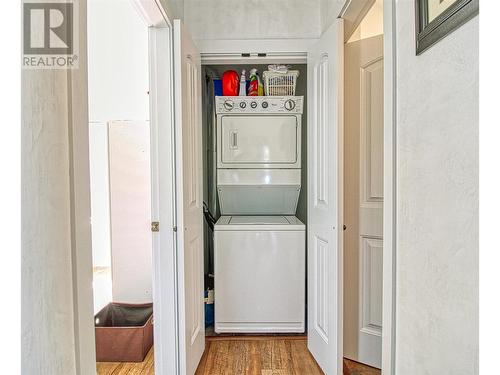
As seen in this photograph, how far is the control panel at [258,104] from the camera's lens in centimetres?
259

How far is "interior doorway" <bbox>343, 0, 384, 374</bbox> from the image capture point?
191 cm

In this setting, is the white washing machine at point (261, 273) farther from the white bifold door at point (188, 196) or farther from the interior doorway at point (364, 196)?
the interior doorway at point (364, 196)

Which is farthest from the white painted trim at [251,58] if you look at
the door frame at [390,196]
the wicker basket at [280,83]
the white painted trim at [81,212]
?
the white painted trim at [81,212]

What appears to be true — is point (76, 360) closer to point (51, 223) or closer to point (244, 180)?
point (51, 223)

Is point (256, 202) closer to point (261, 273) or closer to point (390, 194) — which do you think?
point (261, 273)

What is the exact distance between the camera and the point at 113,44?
2.45 meters

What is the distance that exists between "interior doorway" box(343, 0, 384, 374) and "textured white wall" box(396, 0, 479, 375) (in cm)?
93

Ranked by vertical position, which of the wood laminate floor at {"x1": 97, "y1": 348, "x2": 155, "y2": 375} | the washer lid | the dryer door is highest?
the dryer door

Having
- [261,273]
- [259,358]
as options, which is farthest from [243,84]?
[259,358]

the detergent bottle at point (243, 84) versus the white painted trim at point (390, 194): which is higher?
the detergent bottle at point (243, 84)

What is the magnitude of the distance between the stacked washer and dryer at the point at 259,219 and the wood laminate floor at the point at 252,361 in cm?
10

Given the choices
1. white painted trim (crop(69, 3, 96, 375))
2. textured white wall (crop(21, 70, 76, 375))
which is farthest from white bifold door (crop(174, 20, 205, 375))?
textured white wall (crop(21, 70, 76, 375))

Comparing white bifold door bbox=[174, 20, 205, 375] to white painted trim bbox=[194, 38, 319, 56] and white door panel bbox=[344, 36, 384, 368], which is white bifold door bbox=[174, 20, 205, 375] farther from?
white door panel bbox=[344, 36, 384, 368]
